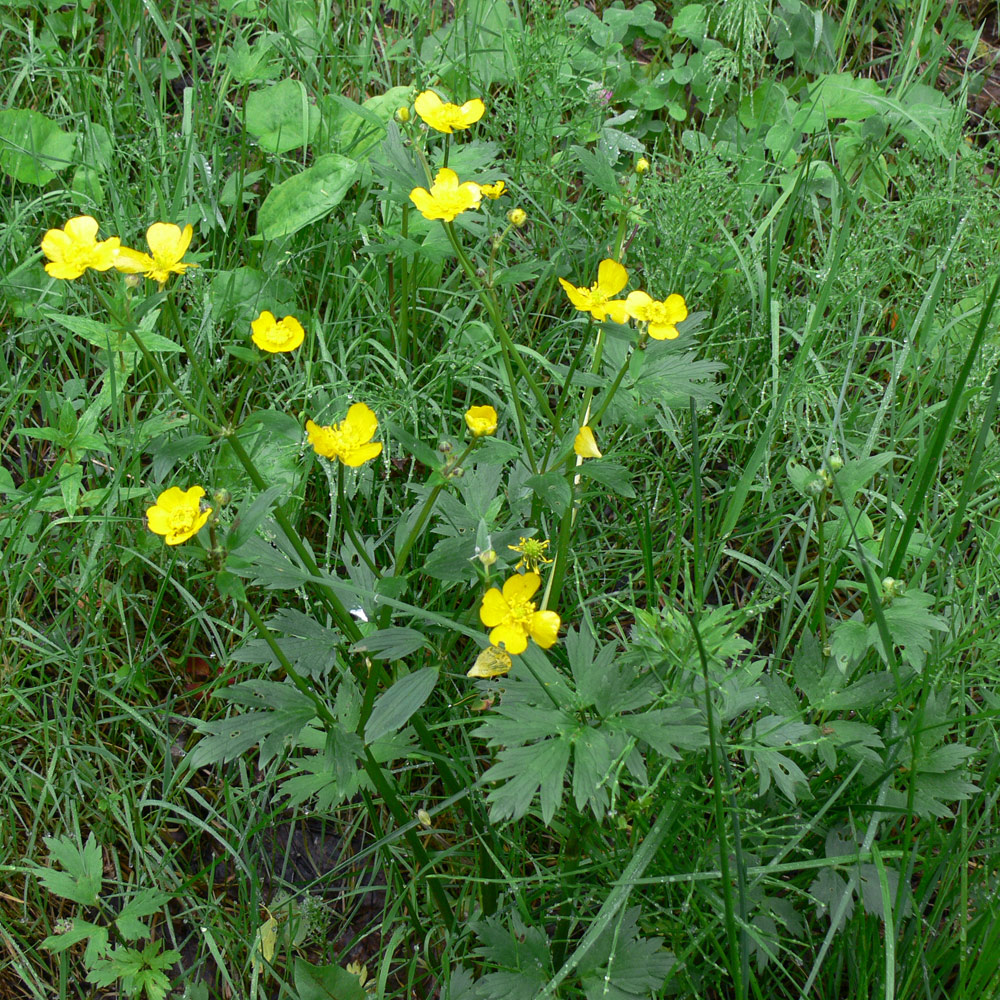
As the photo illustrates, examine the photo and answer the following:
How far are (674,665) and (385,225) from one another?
4.28 ft

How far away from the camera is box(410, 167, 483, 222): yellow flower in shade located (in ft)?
4.14

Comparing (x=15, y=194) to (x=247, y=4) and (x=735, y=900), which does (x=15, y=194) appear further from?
(x=735, y=900)

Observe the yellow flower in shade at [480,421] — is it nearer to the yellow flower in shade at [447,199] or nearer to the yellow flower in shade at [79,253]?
the yellow flower in shade at [447,199]

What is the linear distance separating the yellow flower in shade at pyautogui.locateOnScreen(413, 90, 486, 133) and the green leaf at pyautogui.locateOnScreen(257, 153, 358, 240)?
0.64m

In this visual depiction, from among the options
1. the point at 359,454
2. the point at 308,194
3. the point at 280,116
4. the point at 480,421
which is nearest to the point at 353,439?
the point at 359,454

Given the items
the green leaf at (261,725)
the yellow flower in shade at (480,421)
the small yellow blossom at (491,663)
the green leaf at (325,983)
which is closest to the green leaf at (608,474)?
the yellow flower in shade at (480,421)

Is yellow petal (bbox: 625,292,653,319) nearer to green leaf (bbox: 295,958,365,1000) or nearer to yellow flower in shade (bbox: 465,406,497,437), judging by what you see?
yellow flower in shade (bbox: 465,406,497,437)

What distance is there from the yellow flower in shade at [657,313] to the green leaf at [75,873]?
1.16m

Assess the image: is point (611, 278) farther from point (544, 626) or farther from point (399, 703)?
point (399, 703)

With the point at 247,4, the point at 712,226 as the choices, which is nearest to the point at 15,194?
the point at 247,4

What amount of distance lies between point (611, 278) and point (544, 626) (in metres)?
0.51

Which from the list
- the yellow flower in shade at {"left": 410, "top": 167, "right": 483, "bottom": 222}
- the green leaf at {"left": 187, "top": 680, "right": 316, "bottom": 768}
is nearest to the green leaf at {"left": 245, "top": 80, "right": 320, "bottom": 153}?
the yellow flower in shade at {"left": 410, "top": 167, "right": 483, "bottom": 222}

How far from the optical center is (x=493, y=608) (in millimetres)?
1086

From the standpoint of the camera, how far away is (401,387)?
1.95 meters
